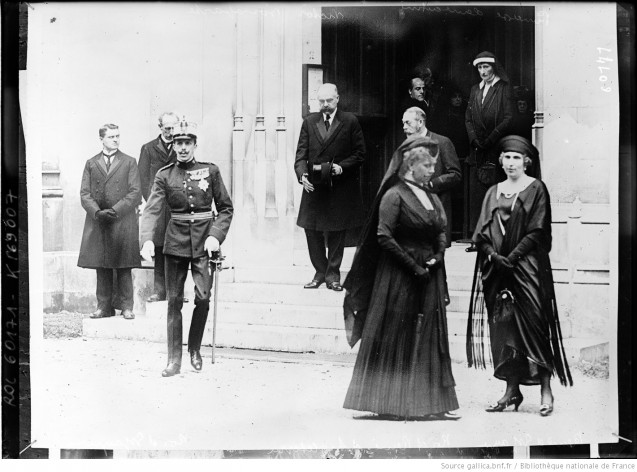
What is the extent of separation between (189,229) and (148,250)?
33 centimetres

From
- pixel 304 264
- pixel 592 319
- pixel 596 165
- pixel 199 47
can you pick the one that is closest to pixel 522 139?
pixel 596 165

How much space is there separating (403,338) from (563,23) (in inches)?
93.3

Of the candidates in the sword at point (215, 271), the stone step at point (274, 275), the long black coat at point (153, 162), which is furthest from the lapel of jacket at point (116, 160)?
the stone step at point (274, 275)

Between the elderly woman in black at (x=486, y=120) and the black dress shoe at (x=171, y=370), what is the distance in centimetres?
221

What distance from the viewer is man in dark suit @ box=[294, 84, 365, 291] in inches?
228

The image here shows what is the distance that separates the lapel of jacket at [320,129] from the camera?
229 inches

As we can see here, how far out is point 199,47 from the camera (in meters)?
5.79

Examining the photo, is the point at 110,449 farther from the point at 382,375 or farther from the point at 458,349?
the point at 458,349

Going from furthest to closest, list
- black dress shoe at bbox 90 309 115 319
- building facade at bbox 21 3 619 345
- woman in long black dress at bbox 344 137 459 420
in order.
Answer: black dress shoe at bbox 90 309 115 319
building facade at bbox 21 3 619 345
woman in long black dress at bbox 344 137 459 420

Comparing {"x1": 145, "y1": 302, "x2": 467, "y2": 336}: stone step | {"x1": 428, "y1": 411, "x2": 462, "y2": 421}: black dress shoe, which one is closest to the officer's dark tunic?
{"x1": 145, "y1": 302, "x2": 467, "y2": 336}: stone step

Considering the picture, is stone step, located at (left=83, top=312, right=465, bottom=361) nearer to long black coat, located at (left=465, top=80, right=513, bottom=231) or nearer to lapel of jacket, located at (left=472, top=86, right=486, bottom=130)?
long black coat, located at (left=465, top=80, right=513, bottom=231)

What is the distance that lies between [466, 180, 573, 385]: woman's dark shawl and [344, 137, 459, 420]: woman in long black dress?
9.9 inches

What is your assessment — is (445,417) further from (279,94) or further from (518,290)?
(279,94)

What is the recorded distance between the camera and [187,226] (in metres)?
5.77
